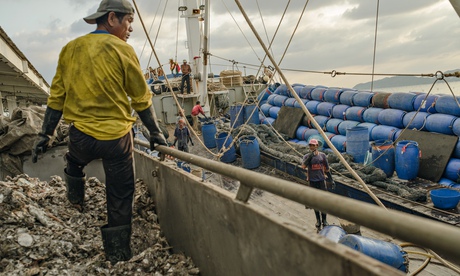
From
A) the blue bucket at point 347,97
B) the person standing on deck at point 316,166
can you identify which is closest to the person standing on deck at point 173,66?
the blue bucket at point 347,97

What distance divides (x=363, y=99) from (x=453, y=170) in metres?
4.23

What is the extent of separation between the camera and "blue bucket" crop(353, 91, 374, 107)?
39.3 ft

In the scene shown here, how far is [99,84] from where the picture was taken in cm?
276

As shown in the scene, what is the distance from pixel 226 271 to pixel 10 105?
2181 centimetres

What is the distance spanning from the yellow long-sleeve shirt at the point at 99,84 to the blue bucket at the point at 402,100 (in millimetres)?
9408

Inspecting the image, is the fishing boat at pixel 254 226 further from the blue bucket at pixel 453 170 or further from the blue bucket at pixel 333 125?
the blue bucket at pixel 333 125

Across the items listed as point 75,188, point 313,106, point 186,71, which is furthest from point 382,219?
point 186,71

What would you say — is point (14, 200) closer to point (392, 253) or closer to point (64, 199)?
point (64, 199)

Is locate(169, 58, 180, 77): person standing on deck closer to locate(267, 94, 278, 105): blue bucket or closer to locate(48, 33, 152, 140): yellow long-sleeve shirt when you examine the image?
locate(267, 94, 278, 105): blue bucket

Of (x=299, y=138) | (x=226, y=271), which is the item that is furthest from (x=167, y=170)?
(x=299, y=138)

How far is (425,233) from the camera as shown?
41.9 inches

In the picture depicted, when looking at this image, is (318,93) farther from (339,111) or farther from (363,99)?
(363,99)

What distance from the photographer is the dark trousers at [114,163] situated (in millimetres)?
2910

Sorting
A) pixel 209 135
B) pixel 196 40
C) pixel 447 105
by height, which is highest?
pixel 196 40
